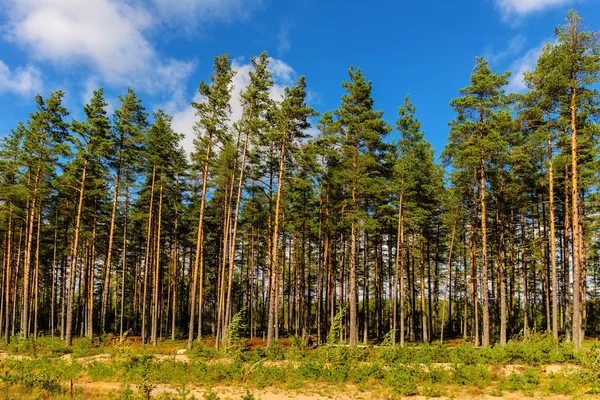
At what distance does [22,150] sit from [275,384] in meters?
25.7

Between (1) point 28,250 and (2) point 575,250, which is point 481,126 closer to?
(2) point 575,250

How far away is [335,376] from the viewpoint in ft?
43.2

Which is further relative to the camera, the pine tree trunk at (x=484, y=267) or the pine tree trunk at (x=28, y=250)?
the pine tree trunk at (x=28, y=250)

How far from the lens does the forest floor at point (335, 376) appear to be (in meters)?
10.8

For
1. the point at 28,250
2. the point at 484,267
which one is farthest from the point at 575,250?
the point at 28,250

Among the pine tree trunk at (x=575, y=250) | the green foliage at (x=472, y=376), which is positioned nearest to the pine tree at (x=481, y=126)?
the pine tree trunk at (x=575, y=250)

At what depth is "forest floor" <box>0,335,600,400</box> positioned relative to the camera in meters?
10.8

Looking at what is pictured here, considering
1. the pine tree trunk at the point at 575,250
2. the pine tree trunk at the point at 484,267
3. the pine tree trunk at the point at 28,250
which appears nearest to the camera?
the pine tree trunk at the point at 575,250

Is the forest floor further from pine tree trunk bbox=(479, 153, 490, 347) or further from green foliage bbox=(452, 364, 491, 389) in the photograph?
pine tree trunk bbox=(479, 153, 490, 347)

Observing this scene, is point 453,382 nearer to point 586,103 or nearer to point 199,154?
point 586,103

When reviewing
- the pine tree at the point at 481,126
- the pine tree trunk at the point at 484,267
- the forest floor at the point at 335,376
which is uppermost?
the pine tree at the point at 481,126

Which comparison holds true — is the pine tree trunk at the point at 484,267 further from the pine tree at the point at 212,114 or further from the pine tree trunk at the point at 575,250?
the pine tree at the point at 212,114

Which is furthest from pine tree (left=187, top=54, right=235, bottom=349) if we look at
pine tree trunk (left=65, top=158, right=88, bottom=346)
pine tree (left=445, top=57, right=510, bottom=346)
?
pine tree (left=445, top=57, right=510, bottom=346)

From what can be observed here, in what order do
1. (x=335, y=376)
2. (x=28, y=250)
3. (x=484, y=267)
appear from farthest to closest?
(x=28, y=250) < (x=484, y=267) < (x=335, y=376)
